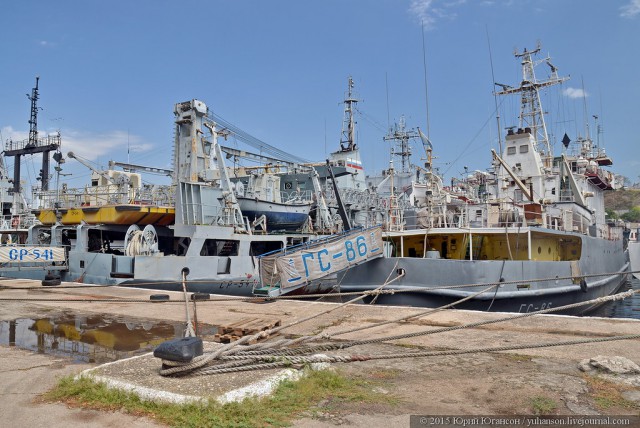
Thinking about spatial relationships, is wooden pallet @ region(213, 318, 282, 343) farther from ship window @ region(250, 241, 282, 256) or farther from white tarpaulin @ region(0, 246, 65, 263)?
white tarpaulin @ region(0, 246, 65, 263)

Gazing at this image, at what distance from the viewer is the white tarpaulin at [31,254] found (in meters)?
17.7

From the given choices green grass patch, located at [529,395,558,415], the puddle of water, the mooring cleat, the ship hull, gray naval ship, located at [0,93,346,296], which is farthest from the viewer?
gray naval ship, located at [0,93,346,296]

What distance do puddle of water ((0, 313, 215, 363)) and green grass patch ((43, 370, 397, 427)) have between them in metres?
1.93

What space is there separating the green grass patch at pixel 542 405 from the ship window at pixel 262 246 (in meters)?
17.0

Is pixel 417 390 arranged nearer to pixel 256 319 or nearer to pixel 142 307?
pixel 256 319

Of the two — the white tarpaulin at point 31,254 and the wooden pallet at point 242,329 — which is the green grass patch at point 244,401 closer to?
the wooden pallet at point 242,329

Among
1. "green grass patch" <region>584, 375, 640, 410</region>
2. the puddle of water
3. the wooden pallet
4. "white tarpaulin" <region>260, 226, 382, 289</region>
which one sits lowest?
"green grass patch" <region>584, 375, 640, 410</region>

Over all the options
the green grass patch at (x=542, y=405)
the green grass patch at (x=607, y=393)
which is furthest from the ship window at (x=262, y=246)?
the green grass patch at (x=542, y=405)

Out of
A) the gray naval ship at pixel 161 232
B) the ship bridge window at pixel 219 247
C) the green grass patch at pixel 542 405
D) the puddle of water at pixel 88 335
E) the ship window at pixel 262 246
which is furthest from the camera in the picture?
the ship window at pixel 262 246

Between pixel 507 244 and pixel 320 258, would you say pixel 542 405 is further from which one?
pixel 507 244

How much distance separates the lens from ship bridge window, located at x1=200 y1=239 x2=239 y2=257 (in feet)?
64.4

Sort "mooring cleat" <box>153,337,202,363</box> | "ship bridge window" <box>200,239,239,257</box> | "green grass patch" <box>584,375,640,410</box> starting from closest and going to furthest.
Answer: "green grass patch" <box>584,375,640,410</box> → "mooring cleat" <box>153,337,202,363</box> → "ship bridge window" <box>200,239,239,257</box>

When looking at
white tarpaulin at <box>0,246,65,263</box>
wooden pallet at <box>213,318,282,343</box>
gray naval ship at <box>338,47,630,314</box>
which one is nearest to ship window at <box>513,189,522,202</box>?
gray naval ship at <box>338,47,630,314</box>

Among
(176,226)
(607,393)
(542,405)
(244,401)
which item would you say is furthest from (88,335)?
(176,226)
